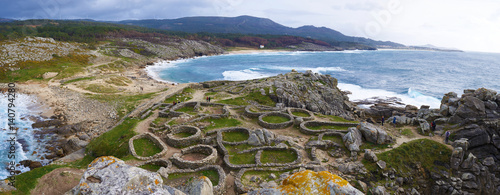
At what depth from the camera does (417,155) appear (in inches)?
904

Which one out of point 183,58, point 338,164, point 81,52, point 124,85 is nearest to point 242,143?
point 338,164

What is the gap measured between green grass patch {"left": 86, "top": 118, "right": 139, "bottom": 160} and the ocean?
18.8 feet

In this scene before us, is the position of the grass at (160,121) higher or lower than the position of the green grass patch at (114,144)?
higher

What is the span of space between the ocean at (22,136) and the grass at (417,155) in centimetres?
3400

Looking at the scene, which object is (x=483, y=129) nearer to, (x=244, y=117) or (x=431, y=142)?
(x=431, y=142)

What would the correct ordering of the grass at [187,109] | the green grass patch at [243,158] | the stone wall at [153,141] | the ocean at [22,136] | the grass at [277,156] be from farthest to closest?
the grass at [187,109]
the ocean at [22,136]
the grass at [277,156]
the green grass patch at [243,158]
the stone wall at [153,141]

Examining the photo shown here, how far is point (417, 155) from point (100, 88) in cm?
5404

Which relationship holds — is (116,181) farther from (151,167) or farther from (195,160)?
(195,160)

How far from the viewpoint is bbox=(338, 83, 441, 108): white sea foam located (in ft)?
185

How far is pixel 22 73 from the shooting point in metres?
51.6

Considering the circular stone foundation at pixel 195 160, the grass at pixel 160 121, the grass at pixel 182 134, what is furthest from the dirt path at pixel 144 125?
the circular stone foundation at pixel 195 160

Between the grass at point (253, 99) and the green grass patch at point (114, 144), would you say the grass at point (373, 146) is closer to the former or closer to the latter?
the grass at point (253, 99)

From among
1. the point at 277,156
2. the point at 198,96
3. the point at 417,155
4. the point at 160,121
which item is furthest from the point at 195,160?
the point at 198,96

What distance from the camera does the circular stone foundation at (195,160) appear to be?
19.7m
